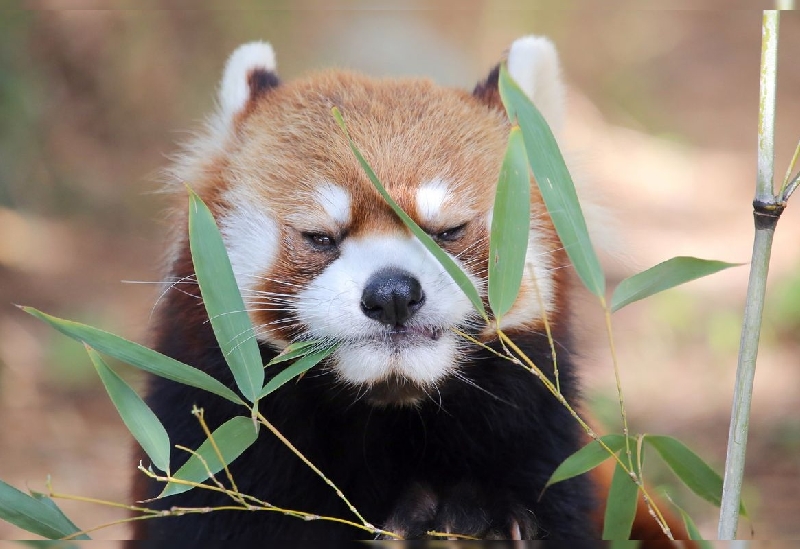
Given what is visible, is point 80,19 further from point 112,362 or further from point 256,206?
point 256,206

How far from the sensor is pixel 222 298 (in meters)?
1.86

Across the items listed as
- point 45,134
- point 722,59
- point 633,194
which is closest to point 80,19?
point 45,134

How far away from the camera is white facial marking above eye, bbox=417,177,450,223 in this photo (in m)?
2.19

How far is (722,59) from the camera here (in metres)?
10.5

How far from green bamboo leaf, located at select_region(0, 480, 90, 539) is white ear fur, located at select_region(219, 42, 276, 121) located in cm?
128

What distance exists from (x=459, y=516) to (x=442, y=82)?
5.17 metres

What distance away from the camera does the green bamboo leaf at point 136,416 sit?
71.3 inches

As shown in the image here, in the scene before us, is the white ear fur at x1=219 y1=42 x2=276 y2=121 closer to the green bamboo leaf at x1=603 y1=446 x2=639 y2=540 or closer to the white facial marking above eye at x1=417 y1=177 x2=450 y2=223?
the white facial marking above eye at x1=417 y1=177 x2=450 y2=223

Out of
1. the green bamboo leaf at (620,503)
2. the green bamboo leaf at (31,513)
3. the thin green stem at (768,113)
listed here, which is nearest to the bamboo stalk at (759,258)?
the thin green stem at (768,113)

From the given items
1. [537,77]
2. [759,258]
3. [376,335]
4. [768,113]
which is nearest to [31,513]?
[376,335]

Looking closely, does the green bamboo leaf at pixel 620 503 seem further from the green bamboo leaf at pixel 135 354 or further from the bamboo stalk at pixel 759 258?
the green bamboo leaf at pixel 135 354

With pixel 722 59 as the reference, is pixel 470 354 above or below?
below

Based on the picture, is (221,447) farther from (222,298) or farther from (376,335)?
(376,335)

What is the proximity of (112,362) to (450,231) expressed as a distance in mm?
3598
